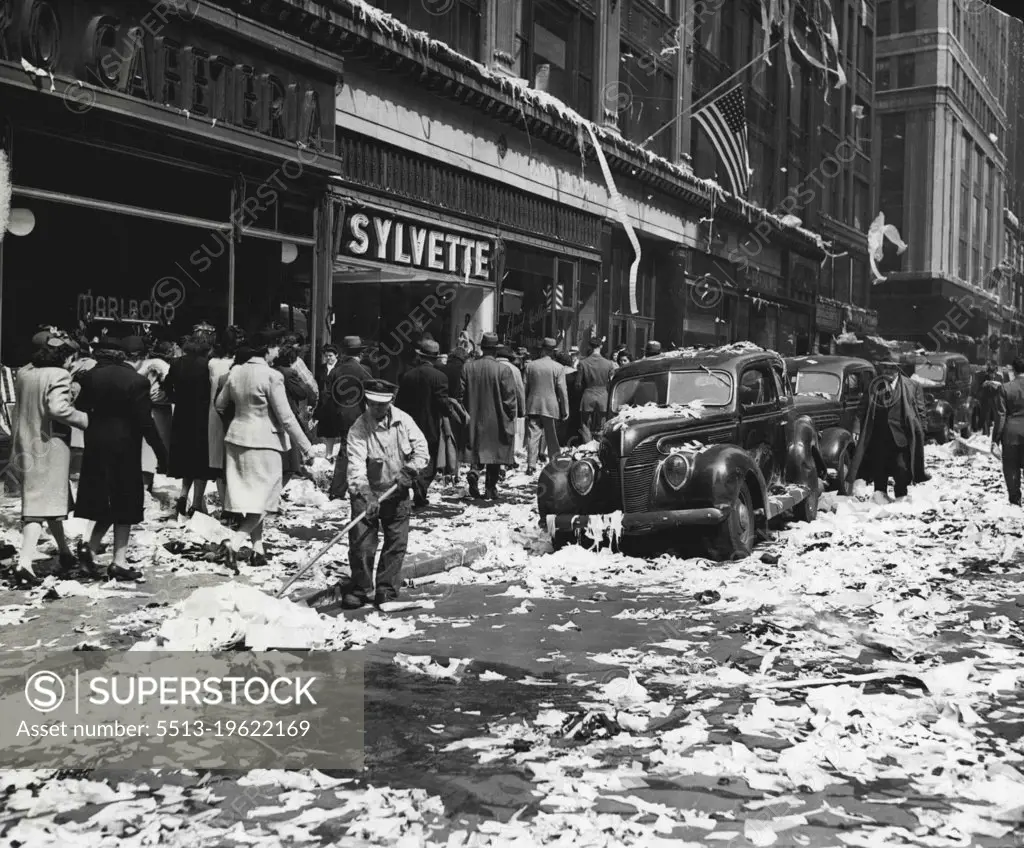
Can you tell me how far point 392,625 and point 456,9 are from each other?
1598cm

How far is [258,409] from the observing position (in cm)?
981

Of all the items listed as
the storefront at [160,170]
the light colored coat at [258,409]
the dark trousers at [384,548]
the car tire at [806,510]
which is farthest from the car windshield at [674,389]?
the storefront at [160,170]

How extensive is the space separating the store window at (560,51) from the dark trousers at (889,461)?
11.9m

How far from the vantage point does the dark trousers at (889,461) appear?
1537 cm

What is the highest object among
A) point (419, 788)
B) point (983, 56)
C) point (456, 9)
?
point (983, 56)

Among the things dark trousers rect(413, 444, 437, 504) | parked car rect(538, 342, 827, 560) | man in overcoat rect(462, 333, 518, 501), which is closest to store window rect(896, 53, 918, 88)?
man in overcoat rect(462, 333, 518, 501)

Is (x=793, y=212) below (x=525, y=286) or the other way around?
the other way around

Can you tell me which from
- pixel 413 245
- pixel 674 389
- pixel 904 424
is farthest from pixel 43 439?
pixel 413 245

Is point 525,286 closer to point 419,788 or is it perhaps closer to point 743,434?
point 743,434

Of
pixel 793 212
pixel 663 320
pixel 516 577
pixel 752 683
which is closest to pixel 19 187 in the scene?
pixel 516 577

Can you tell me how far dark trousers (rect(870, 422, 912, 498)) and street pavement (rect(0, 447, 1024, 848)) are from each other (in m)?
4.81

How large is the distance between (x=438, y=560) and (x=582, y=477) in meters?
1.78

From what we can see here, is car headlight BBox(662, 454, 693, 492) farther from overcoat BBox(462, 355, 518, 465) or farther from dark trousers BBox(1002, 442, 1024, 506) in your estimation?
dark trousers BBox(1002, 442, 1024, 506)

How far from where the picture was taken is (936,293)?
238 ft
